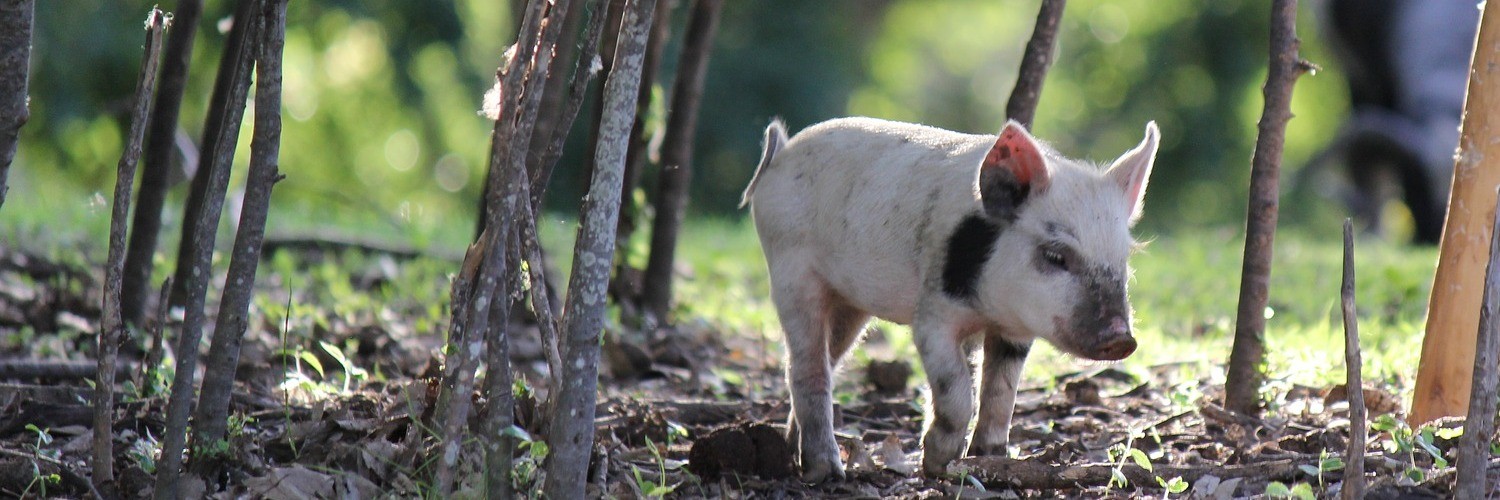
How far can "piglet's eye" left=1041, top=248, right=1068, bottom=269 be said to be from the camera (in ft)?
13.9

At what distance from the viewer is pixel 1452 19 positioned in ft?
58.9

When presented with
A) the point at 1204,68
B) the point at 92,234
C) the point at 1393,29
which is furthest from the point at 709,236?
the point at 1204,68

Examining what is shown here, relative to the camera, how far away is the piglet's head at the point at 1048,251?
13.6 feet

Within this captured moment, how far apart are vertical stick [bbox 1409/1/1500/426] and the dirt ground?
0.28 metres

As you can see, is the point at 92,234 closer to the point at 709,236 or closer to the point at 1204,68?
the point at 709,236

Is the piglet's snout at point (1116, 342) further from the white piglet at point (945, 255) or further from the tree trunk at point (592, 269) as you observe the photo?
the tree trunk at point (592, 269)

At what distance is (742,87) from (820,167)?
59.3ft

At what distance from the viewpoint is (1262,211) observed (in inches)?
196

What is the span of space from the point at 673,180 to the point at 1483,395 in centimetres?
493

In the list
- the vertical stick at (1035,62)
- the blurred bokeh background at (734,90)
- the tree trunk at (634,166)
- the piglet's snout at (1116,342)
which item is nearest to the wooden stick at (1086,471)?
the piglet's snout at (1116,342)

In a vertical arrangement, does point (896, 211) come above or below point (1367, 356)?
above

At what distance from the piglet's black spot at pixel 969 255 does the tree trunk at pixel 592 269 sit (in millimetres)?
1262

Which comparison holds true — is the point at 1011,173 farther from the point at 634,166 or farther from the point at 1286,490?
the point at 634,166

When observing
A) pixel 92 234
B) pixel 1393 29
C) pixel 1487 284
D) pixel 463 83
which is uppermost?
pixel 1393 29
